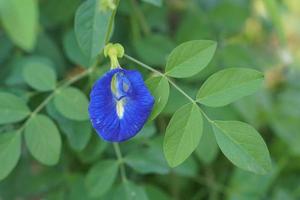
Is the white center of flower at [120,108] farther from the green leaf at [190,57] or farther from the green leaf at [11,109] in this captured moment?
the green leaf at [11,109]

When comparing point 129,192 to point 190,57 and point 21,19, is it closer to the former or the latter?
point 190,57

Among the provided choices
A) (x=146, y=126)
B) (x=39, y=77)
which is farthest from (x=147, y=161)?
(x=39, y=77)

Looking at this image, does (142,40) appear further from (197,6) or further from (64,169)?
(64,169)

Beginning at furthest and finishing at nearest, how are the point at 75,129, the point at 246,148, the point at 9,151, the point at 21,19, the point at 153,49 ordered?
the point at 153,49 < the point at 75,129 < the point at 9,151 < the point at 246,148 < the point at 21,19

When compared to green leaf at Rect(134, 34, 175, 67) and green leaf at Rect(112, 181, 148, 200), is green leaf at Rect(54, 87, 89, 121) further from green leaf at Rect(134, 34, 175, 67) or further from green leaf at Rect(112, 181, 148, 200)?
green leaf at Rect(134, 34, 175, 67)

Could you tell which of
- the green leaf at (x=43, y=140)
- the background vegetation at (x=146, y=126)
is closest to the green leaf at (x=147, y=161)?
the background vegetation at (x=146, y=126)

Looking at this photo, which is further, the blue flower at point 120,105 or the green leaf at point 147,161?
the green leaf at point 147,161
